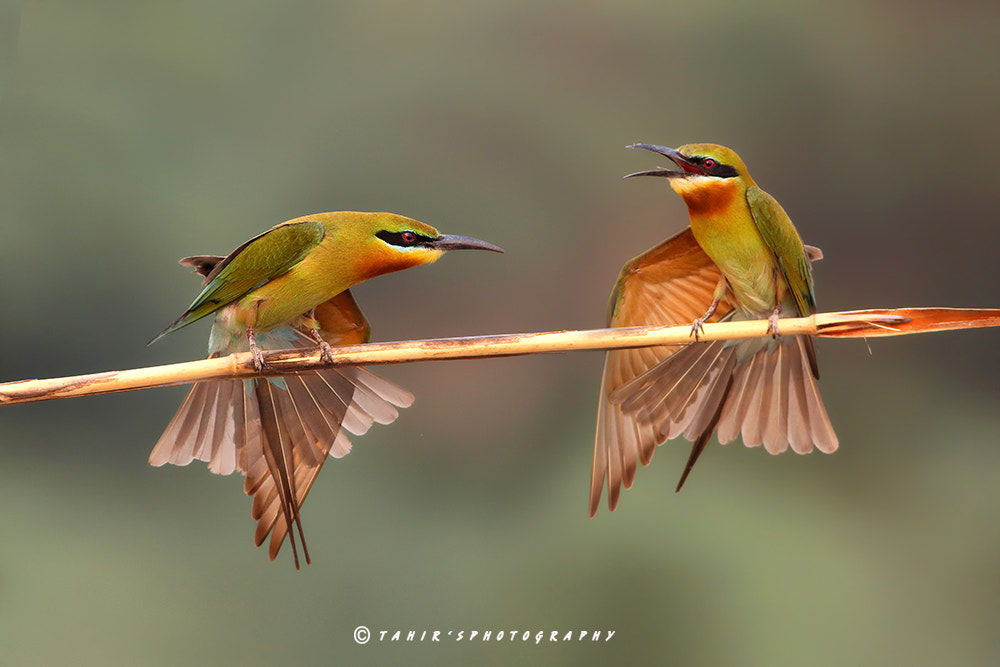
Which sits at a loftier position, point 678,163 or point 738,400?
point 678,163

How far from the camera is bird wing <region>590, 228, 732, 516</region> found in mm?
1266

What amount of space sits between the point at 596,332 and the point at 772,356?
0.39 metres

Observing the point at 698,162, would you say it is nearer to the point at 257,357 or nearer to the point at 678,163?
the point at 678,163

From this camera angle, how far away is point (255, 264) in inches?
45.9

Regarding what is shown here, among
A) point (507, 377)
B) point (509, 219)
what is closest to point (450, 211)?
point (509, 219)

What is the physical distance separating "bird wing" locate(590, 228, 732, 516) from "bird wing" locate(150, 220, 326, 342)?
464 mm

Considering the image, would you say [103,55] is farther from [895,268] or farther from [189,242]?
[895,268]

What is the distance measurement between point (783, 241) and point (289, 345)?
2.38 feet

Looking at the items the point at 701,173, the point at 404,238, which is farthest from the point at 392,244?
the point at 701,173

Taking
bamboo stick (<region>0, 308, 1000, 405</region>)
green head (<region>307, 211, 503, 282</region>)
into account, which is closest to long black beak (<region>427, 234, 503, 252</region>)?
green head (<region>307, 211, 503, 282</region>)

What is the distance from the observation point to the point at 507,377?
200cm

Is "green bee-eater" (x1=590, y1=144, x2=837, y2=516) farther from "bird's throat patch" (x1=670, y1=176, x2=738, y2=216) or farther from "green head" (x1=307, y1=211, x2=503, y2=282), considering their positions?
"green head" (x1=307, y1=211, x2=503, y2=282)

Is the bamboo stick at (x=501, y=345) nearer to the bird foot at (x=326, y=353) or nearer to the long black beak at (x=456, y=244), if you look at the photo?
the bird foot at (x=326, y=353)

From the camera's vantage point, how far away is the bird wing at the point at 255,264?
1165 mm
